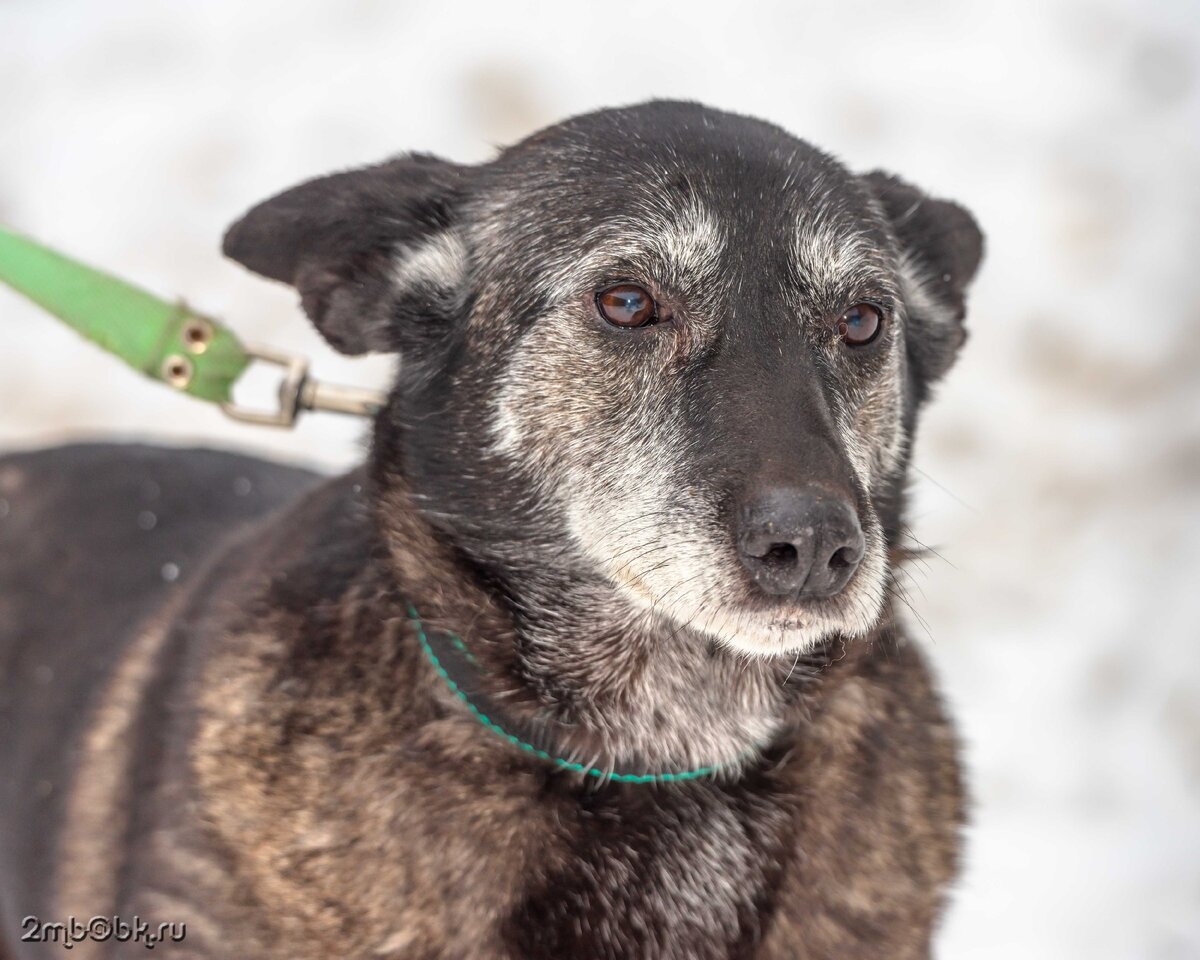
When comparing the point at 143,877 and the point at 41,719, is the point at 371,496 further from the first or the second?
the point at 41,719

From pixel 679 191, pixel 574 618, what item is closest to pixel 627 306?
pixel 679 191

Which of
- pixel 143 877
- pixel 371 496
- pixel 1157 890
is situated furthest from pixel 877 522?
pixel 1157 890

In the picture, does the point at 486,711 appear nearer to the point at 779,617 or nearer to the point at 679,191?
the point at 779,617

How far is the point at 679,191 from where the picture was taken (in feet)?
7.66

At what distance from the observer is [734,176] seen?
237 centimetres

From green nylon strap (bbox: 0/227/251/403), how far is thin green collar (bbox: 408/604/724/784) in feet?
3.30

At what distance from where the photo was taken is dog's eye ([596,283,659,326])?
233cm

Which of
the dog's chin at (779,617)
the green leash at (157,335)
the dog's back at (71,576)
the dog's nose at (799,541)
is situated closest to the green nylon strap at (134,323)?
the green leash at (157,335)

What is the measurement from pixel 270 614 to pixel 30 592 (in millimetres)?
1029

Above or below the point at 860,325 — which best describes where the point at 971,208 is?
above

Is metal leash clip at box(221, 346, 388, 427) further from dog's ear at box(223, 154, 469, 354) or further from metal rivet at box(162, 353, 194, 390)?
dog's ear at box(223, 154, 469, 354)

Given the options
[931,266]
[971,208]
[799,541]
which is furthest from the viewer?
[971,208]

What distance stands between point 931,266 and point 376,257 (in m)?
1.21

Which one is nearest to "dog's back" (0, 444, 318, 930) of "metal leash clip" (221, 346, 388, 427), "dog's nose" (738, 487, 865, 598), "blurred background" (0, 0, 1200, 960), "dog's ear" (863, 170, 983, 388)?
"metal leash clip" (221, 346, 388, 427)
